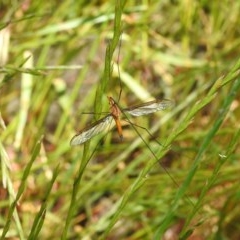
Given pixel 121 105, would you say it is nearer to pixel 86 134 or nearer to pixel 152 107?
pixel 152 107

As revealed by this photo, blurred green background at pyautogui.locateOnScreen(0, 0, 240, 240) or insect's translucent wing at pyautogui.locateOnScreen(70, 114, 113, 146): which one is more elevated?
insect's translucent wing at pyautogui.locateOnScreen(70, 114, 113, 146)

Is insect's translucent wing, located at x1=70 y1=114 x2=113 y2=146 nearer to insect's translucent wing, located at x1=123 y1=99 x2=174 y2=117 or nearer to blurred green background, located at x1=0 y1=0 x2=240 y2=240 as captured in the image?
insect's translucent wing, located at x1=123 y1=99 x2=174 y2=117

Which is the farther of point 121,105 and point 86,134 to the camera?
point 121,105

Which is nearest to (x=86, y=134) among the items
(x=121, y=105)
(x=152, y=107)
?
(x=152, y=107)

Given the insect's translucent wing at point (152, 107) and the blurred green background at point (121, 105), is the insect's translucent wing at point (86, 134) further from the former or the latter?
the blurred green background at point (121, 105)

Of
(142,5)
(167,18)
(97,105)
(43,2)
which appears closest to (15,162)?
(43,2)

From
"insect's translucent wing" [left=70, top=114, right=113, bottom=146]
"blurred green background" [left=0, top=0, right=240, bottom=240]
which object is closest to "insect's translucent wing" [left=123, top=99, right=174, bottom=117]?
"insect's translucent wing" [left=70, top=114, right=113, bottom=146]

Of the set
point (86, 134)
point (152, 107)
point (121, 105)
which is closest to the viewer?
point (86, 134)

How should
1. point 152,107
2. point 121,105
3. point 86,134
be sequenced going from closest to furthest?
point 86,134
point 152,107
point 121,105
